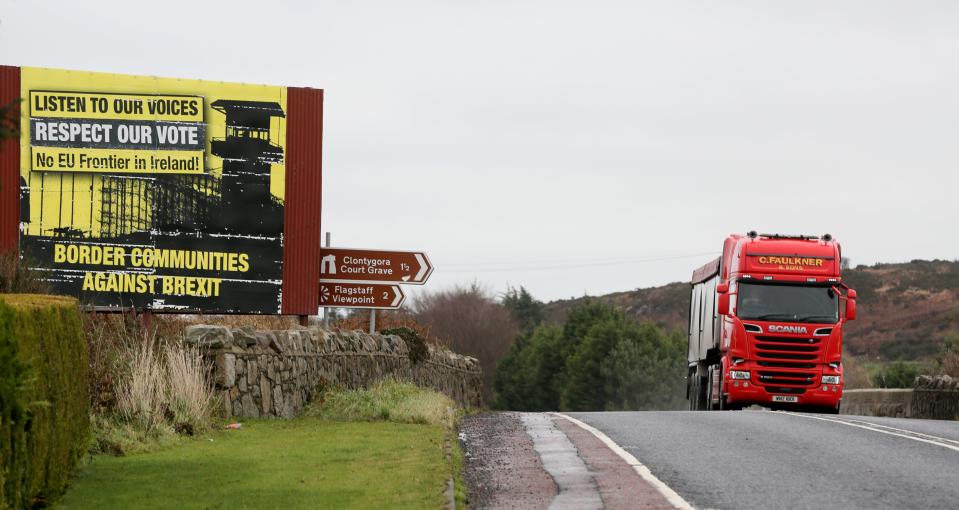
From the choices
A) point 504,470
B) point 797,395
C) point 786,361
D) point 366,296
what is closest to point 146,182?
point 366,296

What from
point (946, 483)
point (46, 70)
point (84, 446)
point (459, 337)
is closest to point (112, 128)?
point (46, 70)

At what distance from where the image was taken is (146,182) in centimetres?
2573

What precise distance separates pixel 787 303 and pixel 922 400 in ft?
14.9

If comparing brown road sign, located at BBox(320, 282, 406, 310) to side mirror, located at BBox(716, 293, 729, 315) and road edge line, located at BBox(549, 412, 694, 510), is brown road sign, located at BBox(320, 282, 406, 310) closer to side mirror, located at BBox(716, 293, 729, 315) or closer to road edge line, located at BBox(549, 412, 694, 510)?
side mirror, located at BBox(716, 293, 729, 315)

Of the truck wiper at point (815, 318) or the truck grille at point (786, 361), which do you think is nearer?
the truck wiper at point (815, 318)

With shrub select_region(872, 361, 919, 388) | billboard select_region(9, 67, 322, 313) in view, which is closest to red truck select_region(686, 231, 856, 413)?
billboard select_region(9, 67, 322, 313)

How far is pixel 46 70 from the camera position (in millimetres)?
25750

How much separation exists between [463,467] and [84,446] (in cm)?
392

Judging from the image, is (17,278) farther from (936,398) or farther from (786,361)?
(936,398)

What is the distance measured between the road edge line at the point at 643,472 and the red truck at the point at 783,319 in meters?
8.77

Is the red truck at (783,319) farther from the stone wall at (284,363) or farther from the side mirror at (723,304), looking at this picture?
the stone wall at (284,363)

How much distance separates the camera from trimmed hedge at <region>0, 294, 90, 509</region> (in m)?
8.69

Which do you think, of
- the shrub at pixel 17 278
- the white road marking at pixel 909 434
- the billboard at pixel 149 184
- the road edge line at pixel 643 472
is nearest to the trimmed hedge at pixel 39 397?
Result: the road edge line at pixel 643 472

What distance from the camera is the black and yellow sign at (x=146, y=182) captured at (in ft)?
84.0
